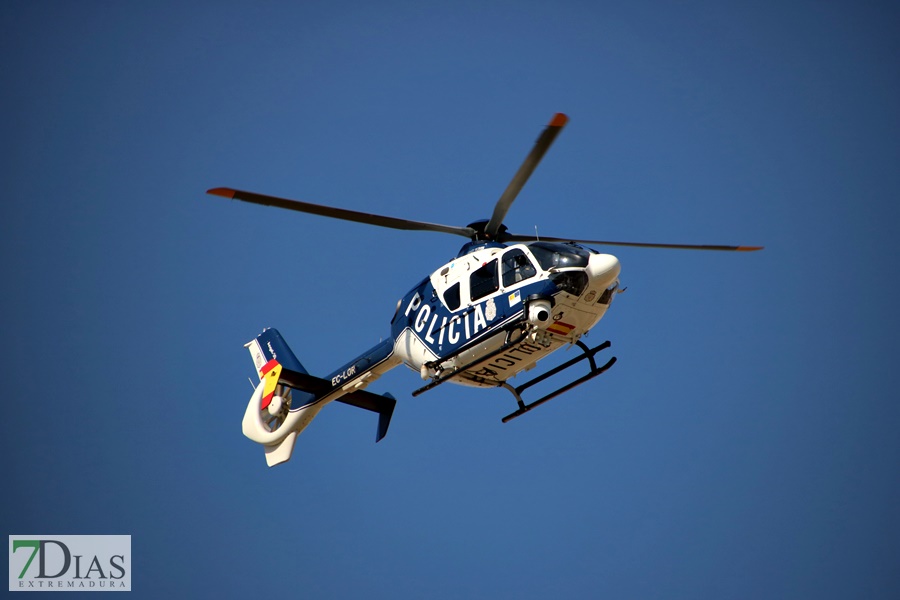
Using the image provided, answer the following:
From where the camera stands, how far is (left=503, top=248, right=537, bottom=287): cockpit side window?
12.8m

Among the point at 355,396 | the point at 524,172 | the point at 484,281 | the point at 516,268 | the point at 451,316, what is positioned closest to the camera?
the point at 524,172

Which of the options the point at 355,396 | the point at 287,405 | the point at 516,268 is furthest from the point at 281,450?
the point at 516,268

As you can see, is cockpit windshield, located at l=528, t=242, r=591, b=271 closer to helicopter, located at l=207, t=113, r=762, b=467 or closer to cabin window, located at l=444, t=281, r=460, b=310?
helicopter, located at l=207, t=113, r=762, b=467

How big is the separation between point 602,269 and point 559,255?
55cm

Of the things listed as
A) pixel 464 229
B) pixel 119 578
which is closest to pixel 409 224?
pixel 464 229

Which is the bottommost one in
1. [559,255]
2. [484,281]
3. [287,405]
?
[559,255]

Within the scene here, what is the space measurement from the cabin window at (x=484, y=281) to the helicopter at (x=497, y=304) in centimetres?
1

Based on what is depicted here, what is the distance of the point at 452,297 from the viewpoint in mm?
13617

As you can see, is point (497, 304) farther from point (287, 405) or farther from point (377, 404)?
point (287, 405)

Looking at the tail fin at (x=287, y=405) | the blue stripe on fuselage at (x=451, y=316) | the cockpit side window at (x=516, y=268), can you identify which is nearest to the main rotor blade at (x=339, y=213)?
the blue stripe on fuselage at (x=451, y=316)

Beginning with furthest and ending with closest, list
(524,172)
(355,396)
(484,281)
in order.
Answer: (355,396), (484,281), (524,172)

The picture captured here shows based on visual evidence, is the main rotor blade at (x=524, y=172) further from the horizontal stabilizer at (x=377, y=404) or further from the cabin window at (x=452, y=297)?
the horizontal stabilizer at (x=377, y=404)

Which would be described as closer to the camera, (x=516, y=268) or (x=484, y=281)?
(x=516, y=268)

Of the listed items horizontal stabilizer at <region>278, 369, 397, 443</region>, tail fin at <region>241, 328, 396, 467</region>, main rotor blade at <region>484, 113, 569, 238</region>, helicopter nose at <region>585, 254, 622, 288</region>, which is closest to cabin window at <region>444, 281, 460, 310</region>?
main rotor blade at <region>484, 113, 569, 238</region>
